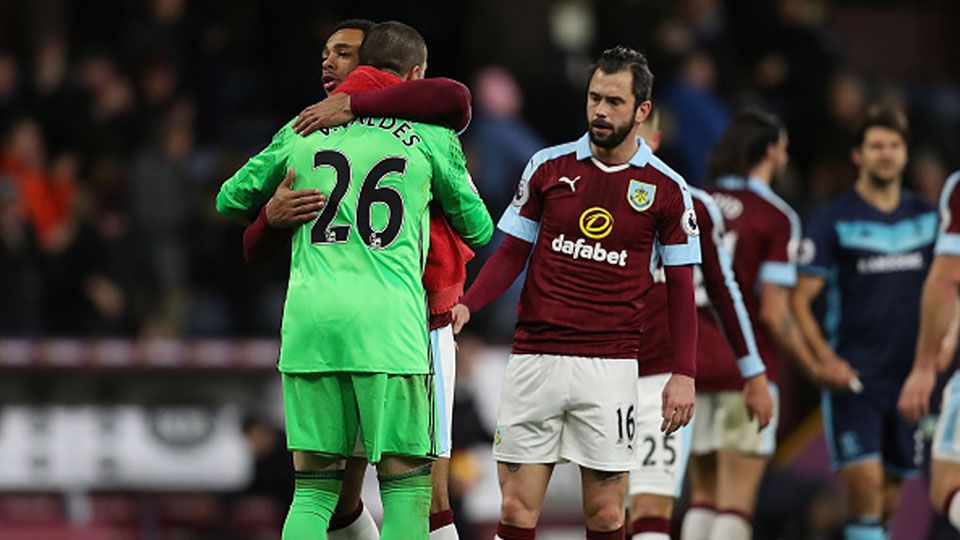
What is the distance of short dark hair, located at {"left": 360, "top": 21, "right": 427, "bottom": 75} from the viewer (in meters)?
8.74

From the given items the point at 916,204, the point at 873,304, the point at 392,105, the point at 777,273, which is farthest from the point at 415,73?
the point at 916,204

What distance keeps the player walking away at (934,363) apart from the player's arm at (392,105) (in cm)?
271

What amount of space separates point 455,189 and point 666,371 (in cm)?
226

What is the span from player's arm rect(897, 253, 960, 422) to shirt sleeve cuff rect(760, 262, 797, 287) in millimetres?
1316

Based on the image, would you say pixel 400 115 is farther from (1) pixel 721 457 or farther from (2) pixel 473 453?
(2) pixel 473 453

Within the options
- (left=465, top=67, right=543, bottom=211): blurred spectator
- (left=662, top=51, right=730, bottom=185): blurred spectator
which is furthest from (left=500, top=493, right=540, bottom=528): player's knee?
(left=662, top=51, right=730, bottom=185): blurred spectator

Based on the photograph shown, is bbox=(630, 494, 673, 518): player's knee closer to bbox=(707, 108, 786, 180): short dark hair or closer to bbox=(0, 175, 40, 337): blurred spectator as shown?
bbox=(707, 108, 786, 180): short dark hair

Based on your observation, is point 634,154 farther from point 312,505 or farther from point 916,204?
point 916,204

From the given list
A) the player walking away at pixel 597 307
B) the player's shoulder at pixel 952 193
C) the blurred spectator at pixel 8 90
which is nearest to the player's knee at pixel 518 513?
the player walking away at pixel 597 307

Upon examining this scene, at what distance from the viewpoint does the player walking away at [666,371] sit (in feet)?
32.9

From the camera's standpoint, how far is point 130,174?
54.6 ft

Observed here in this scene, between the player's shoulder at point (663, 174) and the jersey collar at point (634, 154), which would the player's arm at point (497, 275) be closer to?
the jersey collar at point (634, 154)

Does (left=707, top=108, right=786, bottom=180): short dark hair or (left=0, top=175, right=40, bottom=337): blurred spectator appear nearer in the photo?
(left=707, top=108, right=786, bottom=180): short dark hair

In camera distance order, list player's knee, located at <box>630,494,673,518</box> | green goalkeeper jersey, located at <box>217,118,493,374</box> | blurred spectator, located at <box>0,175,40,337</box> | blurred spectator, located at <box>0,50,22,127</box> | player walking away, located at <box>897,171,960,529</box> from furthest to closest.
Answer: blurred spectator, located at <box>0,50,22,127</box>, blurred spectator, located at <box>0,175,40,337</box>, player's knee, located at <box>630,494,673,518</box>, player walking away, located at <box>897,171,960,529</box>, green goalkeeper jersey, located at <box>217,118,493,374</box>
